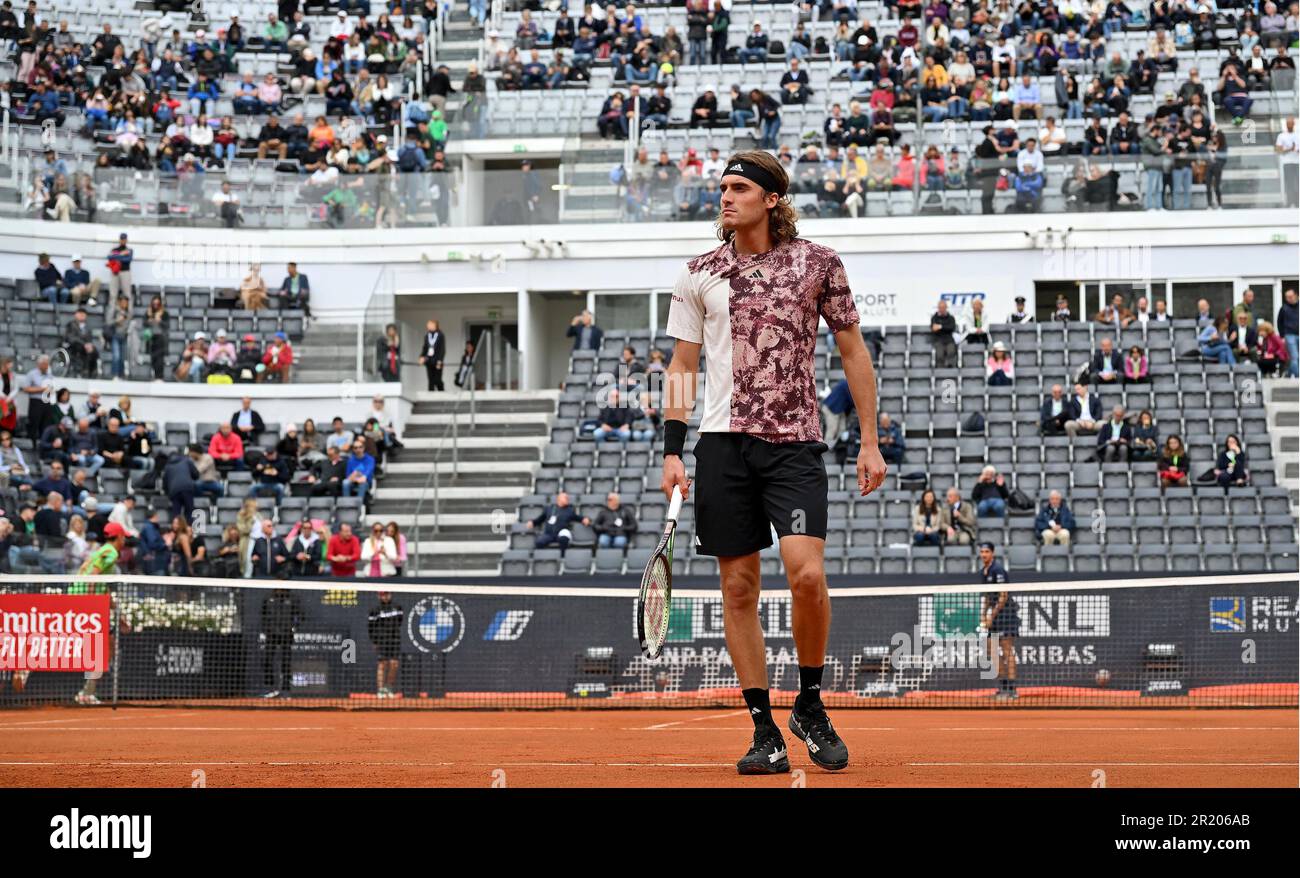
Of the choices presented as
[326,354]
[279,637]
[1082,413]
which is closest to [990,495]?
[1082,413]

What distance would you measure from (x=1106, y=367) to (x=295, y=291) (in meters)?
14.4

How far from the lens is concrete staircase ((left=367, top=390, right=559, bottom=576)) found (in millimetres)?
27578

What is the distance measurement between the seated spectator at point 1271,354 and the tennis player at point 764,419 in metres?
22.3

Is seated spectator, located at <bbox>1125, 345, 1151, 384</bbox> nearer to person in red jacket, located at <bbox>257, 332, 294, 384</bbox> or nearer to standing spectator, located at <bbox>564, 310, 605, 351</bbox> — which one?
standing spectator, located at <bbox>564, 310, 605, 351</bbox>

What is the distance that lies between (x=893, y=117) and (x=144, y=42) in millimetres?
15618

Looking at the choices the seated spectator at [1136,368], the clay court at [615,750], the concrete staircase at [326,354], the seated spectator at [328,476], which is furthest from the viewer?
the concrete staircase at [326,354]

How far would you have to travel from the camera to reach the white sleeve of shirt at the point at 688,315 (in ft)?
24.4

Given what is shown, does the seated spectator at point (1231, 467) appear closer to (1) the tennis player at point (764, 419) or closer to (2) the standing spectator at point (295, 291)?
(2) the standing spectator at point (295, 291)

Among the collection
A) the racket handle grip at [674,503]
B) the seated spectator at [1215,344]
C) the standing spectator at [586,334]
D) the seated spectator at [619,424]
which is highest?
the standing spectator at [586,334]

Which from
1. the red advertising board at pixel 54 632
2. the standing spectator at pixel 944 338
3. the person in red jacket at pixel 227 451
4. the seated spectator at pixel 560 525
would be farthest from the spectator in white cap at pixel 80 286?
the standing spectator at pixel 944 338

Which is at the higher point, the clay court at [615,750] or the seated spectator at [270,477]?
the seated spectator at [270,477]

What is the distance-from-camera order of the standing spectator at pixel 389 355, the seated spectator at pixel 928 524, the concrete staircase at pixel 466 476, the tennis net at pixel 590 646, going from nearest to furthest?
the tennis net at pixel 590 646 → the seated spectator at pixel 928 524 → the concrete staircase at pixel 466 476 → the standing spectator at pixel 389 355

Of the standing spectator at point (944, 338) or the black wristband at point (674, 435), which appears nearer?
the black wristband at point (674, 435)
